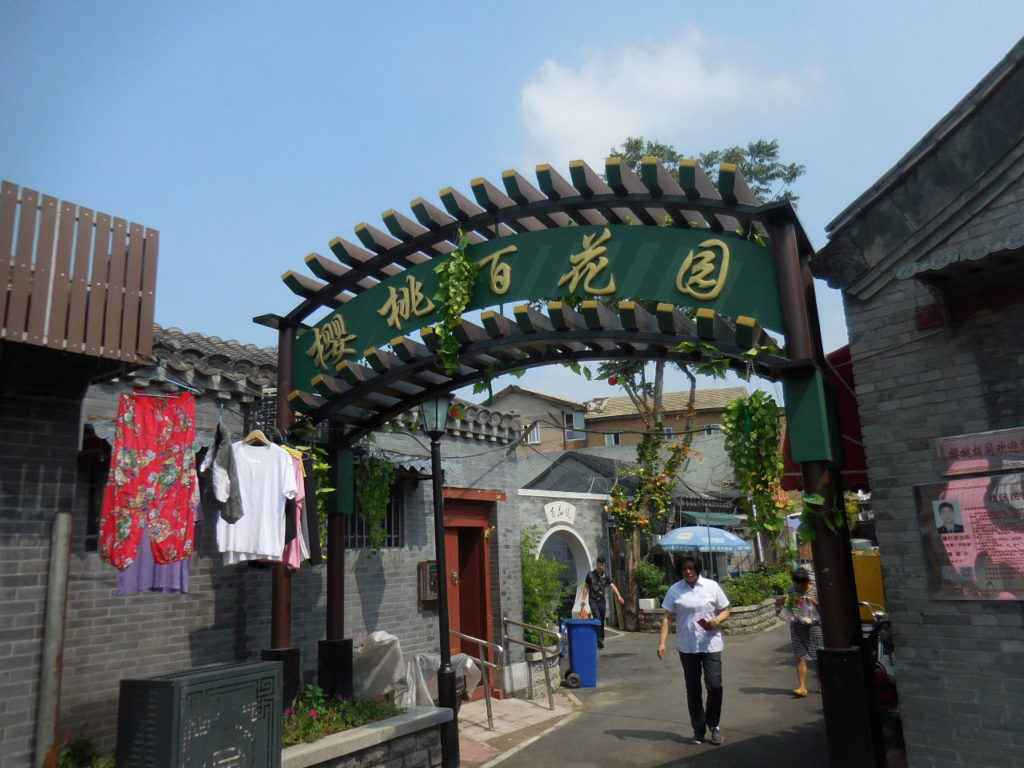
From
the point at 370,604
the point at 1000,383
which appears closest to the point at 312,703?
the point at 370,604

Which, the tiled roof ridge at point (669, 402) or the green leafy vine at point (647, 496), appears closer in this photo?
the green leafy vine at point (647, 496)

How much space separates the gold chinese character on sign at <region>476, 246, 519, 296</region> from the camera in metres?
7.07

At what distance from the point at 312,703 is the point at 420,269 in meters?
4.29

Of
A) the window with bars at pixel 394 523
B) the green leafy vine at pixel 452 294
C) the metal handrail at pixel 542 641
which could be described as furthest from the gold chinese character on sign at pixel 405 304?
the metal handrail at pixel 542 641

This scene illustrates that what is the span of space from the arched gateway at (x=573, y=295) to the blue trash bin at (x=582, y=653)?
15.7 feet

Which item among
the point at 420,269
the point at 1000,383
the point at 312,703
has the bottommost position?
the point at 312,703

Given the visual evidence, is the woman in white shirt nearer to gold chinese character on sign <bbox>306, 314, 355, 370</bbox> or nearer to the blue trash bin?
the blue trash bin

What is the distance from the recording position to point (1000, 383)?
16.2 feet

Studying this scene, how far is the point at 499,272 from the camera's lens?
7.15 metres

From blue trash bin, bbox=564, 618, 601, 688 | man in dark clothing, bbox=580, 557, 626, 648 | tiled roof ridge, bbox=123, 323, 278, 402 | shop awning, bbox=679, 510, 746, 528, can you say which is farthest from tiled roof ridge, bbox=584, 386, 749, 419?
tiled roof ridge, bbox=123, 323, 278, 402

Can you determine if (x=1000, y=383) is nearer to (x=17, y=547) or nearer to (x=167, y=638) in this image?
(x=17, y=547)

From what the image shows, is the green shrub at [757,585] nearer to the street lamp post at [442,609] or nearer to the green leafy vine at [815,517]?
the street lamp post at [442,609]

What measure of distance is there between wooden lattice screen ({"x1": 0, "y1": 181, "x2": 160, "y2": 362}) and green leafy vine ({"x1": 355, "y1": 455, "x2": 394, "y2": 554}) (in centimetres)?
389

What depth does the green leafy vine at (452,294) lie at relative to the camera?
7160 mm
